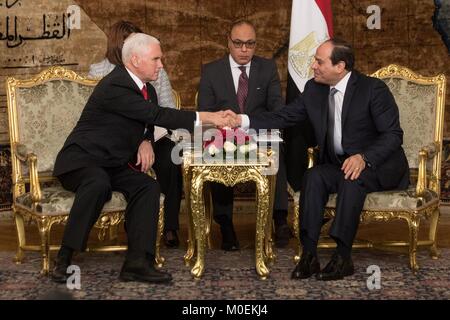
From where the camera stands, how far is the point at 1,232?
6.07 meters

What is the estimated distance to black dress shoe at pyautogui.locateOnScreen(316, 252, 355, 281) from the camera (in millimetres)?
4449

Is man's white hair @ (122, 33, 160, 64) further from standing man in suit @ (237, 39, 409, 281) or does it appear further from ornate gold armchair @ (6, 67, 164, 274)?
standing man in suit @ (237, 39, 409, 281)

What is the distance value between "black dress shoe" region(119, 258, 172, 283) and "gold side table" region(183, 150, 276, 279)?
7.6 inches

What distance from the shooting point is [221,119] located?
494 centimetres

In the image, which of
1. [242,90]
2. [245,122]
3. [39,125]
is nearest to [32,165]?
[39,125]

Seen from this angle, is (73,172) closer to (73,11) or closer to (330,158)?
(330,158)

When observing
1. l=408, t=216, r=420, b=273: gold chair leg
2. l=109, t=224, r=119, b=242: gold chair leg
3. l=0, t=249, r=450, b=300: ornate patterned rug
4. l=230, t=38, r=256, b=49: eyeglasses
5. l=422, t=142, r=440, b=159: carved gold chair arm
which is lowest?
l=0, t=249, r=450, b=300: ornate patterned rug

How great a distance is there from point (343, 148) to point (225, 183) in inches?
32.3

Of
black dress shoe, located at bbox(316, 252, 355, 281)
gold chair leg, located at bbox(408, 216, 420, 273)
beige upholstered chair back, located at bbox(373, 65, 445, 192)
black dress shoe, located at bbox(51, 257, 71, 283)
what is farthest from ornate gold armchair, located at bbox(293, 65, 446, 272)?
black dress shoe, located at bbox(51, 257, 71, 283)

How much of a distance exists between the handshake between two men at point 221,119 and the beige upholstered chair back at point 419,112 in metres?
1.02

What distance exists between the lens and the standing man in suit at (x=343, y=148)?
4.53m

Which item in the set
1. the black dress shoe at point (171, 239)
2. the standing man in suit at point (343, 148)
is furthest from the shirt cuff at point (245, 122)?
the black dress shoe at point (171, 239)

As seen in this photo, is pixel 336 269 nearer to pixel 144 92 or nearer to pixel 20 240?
pixel 144 92

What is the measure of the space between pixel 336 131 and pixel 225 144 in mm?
783
